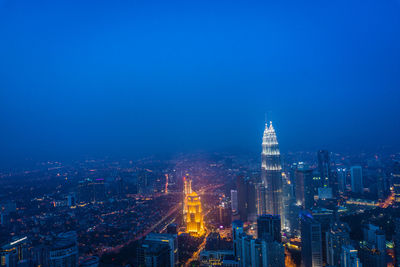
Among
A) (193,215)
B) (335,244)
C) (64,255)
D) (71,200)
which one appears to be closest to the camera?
(64,255)

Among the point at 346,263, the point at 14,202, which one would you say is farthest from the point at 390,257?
the point at 14,202

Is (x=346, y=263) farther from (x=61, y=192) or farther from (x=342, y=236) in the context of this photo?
(x=61, y=192)

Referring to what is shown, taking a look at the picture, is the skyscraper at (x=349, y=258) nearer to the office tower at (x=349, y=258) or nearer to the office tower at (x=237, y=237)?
the office tower at (x=349, y=258)

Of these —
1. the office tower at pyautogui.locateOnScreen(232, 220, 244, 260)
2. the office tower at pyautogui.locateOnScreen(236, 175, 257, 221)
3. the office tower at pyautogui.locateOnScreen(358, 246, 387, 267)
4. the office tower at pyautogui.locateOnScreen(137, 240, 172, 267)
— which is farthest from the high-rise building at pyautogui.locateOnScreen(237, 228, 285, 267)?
the office tower at pyautogui.locateOnScreen(236, 175, 257, 221)

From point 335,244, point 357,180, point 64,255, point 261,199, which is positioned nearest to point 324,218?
point 335,244

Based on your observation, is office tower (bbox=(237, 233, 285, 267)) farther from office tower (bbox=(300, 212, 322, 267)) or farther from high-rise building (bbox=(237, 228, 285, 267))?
office tower (bbox=(300, 212, 322, 267))

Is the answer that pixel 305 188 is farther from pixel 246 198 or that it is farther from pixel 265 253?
pixel 265 253
